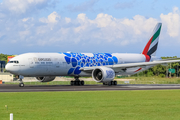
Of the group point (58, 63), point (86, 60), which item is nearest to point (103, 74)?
point (86, 60)

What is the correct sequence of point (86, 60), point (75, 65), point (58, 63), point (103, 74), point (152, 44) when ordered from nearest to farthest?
point (103, 74), point (58, 63), point (75, 65), point (86, 60), point (152, 44)

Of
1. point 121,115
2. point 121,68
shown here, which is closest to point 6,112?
point 121,115

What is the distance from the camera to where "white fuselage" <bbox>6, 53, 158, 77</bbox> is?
46.8 meters

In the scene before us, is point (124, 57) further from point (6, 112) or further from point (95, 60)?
point (6, 112)

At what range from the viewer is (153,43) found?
63.4 meters

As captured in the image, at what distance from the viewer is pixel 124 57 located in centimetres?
5819

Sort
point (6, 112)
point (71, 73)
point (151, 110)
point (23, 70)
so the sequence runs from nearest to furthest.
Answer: point (6, 112), point (151, 110), point (23, 70), point (71, 73)

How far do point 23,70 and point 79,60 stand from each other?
9444 mm

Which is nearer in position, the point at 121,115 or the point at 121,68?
the point at 121,115

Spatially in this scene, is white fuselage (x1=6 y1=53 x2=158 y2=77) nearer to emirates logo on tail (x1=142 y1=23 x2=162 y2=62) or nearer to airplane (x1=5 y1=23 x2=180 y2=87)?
airplane (x1=5 y1=23 x2=180 y2=87)

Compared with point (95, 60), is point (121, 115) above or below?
below

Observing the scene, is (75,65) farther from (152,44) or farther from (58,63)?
(152,44)

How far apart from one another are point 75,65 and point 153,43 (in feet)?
61.9

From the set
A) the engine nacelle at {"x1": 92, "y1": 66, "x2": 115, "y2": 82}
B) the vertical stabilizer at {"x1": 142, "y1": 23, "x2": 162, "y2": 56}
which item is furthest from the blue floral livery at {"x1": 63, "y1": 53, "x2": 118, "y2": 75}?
the vertical stabilizer at {"x1": 142, "y1": 23, "x2": 162, "y2": 56}
